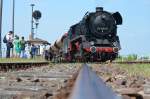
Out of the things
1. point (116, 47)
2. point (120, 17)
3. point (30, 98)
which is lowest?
point (30, 98)

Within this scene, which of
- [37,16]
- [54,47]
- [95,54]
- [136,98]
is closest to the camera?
[136,98]

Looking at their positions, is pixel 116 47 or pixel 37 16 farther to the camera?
pixel 37 16

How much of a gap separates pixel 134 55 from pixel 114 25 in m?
9.89

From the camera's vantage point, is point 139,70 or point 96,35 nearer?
point 139,70

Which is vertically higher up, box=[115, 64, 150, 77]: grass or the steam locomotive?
the steam locomotive

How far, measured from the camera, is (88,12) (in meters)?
24.0

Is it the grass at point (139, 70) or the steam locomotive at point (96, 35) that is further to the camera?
the steam locomotive at point (96, 35)

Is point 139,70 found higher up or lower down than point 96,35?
lower down

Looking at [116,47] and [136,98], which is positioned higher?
[116,47]

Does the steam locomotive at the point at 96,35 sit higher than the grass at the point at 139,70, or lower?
higher

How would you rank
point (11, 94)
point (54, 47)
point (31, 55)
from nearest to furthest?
point (11, 94) < point (54, 47) < point (31, 55)

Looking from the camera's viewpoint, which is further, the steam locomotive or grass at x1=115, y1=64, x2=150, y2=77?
the steam locomotive

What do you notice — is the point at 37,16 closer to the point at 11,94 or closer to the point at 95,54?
the point at 95,54

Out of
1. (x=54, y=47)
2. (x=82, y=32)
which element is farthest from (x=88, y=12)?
(x=54, y=47)
